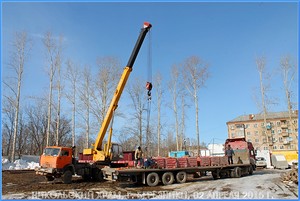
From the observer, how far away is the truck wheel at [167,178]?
43.5 ft

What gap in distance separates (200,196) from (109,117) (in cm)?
781

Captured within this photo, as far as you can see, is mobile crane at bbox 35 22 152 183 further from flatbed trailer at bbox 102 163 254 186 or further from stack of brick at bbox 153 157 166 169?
stack of brick at bbox 153 157 166 169

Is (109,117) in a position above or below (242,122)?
below

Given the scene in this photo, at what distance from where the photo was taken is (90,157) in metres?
16.2

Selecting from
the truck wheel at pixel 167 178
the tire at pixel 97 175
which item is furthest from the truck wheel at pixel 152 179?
the tire at pixel 97 175

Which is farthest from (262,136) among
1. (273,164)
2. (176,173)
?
(176,173)

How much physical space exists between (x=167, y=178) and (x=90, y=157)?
17.9 ft

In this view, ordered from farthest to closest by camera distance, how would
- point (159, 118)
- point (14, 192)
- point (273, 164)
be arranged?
point (159, 118)
point (273, 164)
point (14, 192)

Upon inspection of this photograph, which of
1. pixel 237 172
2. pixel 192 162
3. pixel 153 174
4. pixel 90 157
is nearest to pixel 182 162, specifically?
pixel 192 162

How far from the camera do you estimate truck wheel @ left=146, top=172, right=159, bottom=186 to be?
12.8 metres

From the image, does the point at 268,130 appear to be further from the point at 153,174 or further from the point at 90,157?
the point at 153,174

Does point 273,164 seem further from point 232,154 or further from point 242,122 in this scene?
point 242,122

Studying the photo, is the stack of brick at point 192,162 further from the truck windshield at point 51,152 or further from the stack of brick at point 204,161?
the truck windshield at point 51,152

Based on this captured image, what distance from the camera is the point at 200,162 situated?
15.1m
